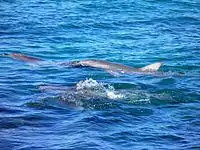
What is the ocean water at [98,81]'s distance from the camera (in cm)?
1134

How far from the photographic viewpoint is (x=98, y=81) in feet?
53.4

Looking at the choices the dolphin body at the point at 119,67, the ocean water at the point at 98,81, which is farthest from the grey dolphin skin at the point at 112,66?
the ocean water at the point at 98,81

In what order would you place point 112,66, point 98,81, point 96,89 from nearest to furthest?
point 96,89
point 98,81
point 112,66

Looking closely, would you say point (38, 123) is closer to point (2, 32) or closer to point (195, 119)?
point (195, 119)

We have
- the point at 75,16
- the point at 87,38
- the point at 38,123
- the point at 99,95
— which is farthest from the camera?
the point at 75,16

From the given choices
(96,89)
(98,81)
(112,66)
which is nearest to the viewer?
(96,89)

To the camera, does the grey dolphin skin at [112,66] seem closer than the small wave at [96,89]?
No

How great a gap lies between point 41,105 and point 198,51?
9467mm

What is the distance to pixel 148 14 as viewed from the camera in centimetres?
2859

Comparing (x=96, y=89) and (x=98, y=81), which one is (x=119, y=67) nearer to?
(x=98, y=81)

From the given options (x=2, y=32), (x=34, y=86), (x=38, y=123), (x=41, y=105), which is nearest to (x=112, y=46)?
(x=2, y=32)

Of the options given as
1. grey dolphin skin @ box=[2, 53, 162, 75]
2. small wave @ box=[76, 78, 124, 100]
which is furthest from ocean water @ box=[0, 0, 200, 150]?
grey dolphin skin @ box=[2, 53, 162, 75]

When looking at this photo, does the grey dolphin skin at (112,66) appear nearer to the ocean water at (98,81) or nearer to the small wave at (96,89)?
the ocean water at (98,81)

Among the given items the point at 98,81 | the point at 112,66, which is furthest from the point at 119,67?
the point at 98,81
